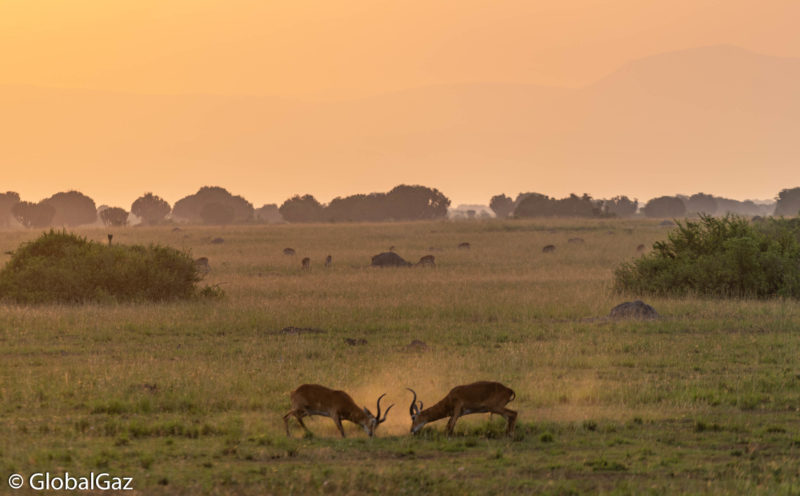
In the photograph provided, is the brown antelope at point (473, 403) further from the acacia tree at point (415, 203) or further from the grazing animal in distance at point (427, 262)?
the acacia tree at point (415, 203)

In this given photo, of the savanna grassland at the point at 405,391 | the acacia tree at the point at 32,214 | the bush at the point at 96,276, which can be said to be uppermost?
the acacia tree at the point at 32,214

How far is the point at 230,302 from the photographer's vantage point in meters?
31.3

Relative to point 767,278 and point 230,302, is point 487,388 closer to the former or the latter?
Answer: point 230,302

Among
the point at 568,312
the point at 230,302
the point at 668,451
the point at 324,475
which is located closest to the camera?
the point at 324,475

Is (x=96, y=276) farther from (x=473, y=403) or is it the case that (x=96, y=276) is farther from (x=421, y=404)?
(x=473, y=403)

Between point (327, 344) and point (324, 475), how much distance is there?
1097cm

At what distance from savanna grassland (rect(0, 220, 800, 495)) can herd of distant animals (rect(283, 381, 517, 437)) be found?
262 millimetres

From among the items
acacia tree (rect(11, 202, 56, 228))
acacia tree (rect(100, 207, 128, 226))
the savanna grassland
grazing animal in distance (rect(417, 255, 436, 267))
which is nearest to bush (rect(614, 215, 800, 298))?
the savanna grassland

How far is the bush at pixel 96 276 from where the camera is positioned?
3167 cm

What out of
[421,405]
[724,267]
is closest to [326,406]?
[421,405]

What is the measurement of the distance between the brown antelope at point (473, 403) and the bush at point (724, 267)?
2100 centimetres

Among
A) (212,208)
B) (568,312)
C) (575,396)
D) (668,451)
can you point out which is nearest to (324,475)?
(668,451)

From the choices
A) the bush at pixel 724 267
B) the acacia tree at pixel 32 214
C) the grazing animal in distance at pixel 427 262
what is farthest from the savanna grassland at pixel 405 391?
the acacia tree at pixel 32 214

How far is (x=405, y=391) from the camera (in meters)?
16.0
